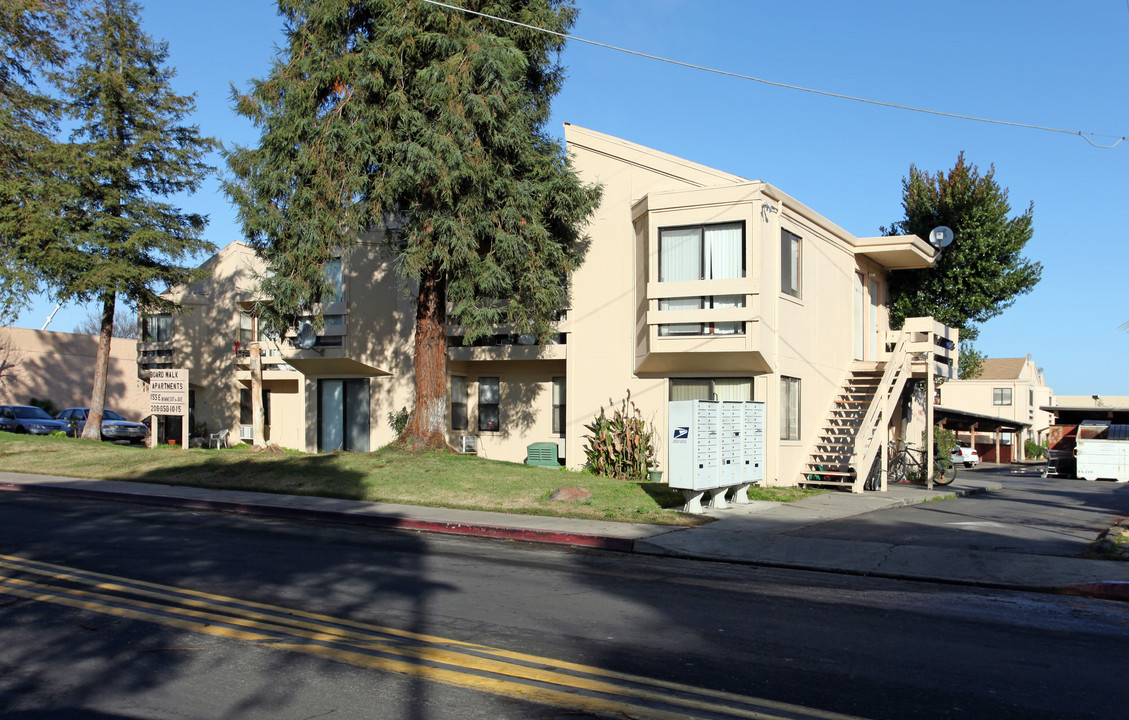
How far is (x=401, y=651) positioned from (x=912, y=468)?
21.2 meters

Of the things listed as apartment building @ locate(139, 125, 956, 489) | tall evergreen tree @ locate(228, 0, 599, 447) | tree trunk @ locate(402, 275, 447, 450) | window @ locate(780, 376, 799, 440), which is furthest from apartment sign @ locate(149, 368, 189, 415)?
window @ locate(780, 376, 799, 440)

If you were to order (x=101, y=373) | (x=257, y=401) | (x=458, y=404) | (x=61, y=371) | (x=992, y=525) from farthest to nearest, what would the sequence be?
(x=61, y=371), (x=101, y=373), (x=458, y=404), (x=257, y=401), (x=992, y=525)

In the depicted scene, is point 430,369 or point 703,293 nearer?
point 703,293

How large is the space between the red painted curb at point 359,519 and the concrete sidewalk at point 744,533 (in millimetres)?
18

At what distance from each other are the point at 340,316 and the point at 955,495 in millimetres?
17831

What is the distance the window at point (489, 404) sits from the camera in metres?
25.5

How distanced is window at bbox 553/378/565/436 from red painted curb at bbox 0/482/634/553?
31.2ft

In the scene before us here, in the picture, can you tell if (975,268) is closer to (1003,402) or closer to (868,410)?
(868,410)

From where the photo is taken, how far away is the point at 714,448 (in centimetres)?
1549

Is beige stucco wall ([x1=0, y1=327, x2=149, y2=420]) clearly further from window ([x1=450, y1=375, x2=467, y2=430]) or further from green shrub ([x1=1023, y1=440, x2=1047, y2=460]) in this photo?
green shrub ([x1=1023, y1=440, x2=1047, y2=460])

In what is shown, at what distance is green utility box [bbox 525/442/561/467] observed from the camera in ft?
77.7

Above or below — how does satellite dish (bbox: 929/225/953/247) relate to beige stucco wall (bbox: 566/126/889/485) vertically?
above

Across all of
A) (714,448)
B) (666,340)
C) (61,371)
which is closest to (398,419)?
(666,340)

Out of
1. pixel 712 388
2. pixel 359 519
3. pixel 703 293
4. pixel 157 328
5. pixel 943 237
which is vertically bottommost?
pixel 359 519
